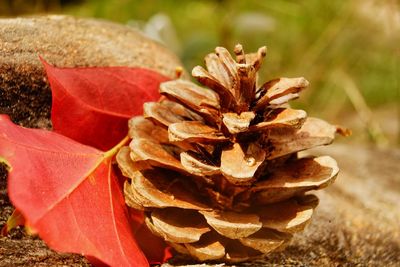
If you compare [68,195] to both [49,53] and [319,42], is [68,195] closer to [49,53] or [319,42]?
[49,53]

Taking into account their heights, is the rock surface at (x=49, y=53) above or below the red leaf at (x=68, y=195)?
above

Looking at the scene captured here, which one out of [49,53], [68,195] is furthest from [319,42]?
[68,195]

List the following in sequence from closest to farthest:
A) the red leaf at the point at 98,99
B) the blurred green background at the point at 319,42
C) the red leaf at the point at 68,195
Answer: the red leaf at the point at 68,195, the red leaf at the point at 98,99, the blurred green background at the point at 319,42

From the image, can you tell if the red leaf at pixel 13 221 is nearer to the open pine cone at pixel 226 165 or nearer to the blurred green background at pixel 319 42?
the open pine cone at pixel 226 165

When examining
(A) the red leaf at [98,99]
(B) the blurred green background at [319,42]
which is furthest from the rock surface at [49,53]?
(B) the blurred green background at [319,42]

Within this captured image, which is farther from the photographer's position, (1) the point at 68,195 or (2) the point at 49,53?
(2) the point at 49,53

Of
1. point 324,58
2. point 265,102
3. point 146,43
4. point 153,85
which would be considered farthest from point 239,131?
point 324,58

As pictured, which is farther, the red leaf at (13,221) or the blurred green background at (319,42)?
the blurred green background at (319,42)
